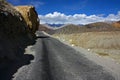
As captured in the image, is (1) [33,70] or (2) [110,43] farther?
(2) [110,43]

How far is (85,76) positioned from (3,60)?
31.3 feet

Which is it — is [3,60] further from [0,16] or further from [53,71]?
[0,16]

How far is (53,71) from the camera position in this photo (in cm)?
1964

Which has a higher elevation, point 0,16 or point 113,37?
point 0,16

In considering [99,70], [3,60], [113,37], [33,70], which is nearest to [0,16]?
[3,60]

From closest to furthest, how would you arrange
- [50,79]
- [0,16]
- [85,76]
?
[50,79] → [85,76] → [0,16]

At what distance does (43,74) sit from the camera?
1853cm

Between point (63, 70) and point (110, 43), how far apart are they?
35282 mm

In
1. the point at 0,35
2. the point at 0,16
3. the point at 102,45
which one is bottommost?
the point at 102,45

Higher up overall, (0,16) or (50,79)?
(0,16)

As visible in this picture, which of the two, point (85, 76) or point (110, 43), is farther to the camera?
point (110, 43)

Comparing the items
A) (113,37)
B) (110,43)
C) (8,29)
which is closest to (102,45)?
(110,43)

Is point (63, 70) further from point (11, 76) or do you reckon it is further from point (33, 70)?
point (11, 76)

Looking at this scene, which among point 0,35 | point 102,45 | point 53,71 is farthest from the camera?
point 102,45
